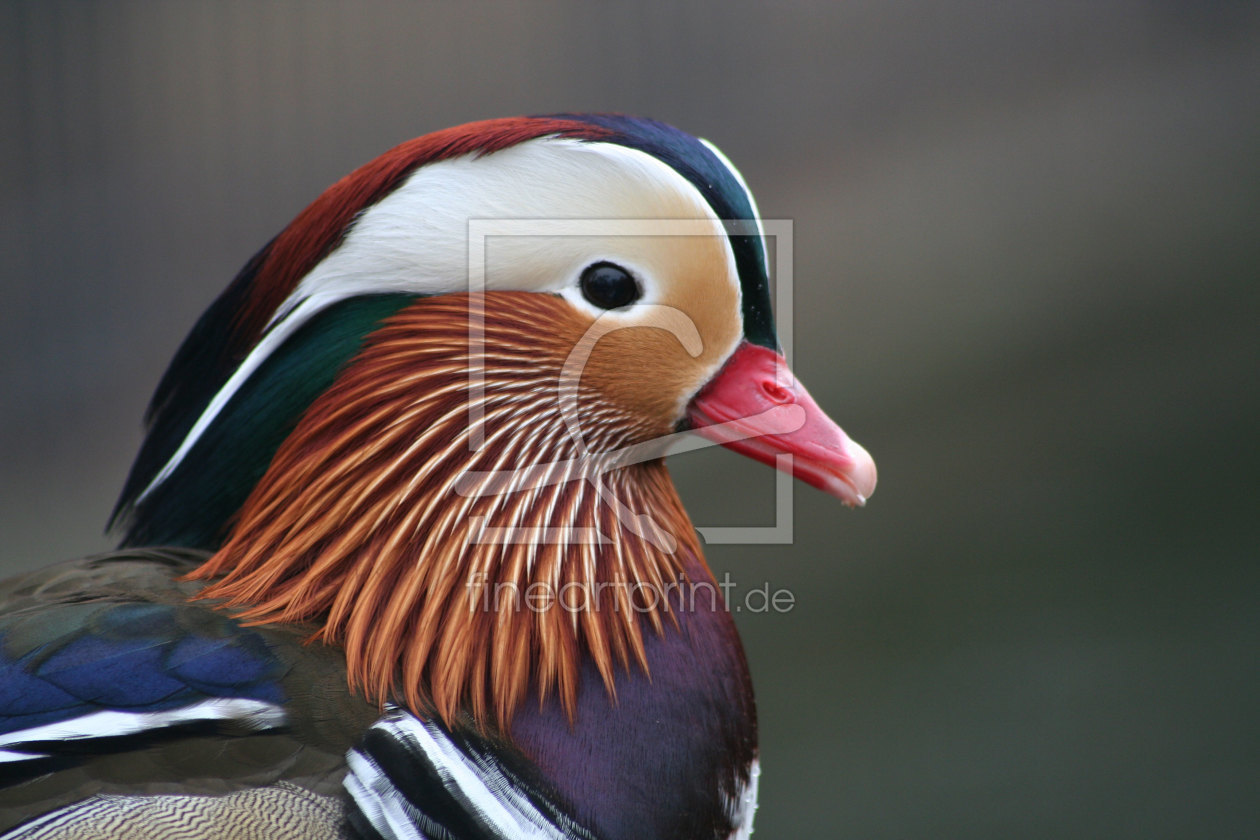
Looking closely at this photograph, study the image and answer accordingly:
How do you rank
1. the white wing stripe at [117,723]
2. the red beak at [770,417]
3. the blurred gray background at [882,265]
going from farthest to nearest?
the blurred gray background at [882,265]
the red beak at [770,417]
the white wing stripe at [117,723]

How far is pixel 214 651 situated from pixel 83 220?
5.19 feet

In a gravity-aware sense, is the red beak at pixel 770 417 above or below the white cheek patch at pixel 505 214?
below

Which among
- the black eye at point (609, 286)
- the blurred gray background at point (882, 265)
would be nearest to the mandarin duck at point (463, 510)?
the black eye at point (609, 286)

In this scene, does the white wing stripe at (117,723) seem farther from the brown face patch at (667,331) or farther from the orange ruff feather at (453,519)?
the brown face patch at (667,331)

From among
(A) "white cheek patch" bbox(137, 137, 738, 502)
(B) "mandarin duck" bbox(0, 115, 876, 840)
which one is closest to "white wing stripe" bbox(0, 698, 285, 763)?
(B) "mandarin duck" bbox(0, 115, 876, 840)

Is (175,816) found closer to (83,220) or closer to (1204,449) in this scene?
(83,220)

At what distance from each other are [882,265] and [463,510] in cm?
142

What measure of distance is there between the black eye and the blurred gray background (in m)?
1.11

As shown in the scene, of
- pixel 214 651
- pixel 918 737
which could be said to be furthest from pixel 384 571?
pixel 918 737

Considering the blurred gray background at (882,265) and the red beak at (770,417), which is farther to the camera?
the blurred gray background at (882,265)

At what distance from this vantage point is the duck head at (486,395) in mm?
592

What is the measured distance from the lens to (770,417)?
2.12 feet

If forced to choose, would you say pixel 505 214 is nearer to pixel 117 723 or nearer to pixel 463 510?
pixel 463 510

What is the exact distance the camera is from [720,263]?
2.01 ft
